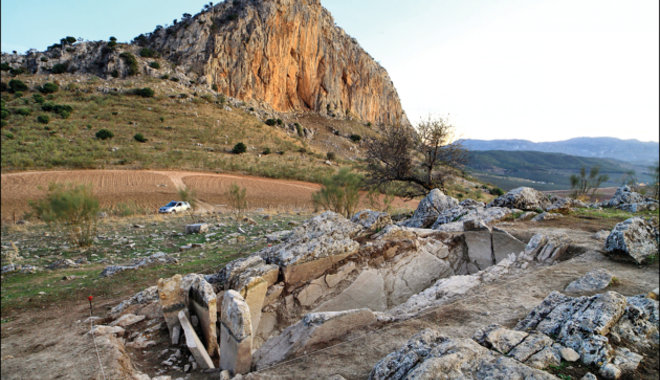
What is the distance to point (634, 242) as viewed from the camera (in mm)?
6855

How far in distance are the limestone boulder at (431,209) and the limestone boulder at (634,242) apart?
212 inches

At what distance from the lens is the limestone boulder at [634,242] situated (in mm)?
6670

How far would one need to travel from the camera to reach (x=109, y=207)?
64.5 ft

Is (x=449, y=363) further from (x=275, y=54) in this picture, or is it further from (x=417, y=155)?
(x=275, y=54)

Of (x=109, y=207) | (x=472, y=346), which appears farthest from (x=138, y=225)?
(x=472, y=346)

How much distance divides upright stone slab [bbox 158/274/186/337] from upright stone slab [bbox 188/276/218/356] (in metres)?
0.20

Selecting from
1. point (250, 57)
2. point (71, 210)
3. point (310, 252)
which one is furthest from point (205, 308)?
point (250, 57)

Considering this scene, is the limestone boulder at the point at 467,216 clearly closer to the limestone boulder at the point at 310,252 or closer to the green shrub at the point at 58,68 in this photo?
the limestone boulder at the point at 310,252

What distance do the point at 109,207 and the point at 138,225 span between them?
21.4 ft

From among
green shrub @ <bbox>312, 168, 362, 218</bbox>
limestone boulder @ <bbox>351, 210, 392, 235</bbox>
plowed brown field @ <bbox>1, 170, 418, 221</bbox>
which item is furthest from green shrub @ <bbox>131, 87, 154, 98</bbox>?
limestone boulder @ <bbox>351, 210, 392, 235</bbox>

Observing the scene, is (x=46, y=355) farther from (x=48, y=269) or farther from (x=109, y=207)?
(x=109, y=207)

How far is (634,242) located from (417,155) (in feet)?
35.0

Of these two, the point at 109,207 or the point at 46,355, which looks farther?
the point at 109,207

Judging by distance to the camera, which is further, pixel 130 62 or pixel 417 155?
pixel 130 62
